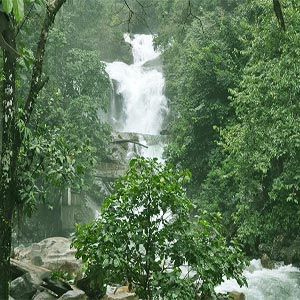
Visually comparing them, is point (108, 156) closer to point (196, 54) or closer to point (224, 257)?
point (196, 54)

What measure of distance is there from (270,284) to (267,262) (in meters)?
Result: 1.74

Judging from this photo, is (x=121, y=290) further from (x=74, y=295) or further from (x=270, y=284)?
(x=270, y=284)

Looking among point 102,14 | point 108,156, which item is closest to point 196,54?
point 108,156

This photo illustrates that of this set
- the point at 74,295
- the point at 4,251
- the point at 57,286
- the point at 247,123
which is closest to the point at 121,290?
the point at 57,286

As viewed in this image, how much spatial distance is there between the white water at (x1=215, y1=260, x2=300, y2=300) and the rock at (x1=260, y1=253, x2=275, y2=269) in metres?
0.15

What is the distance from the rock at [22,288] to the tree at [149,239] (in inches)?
95.6

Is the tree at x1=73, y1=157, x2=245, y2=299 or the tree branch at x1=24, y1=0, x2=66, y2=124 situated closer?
the tree branch at x1=24, y1=0, x2=66, y2=124

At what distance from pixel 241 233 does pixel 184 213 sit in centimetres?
791

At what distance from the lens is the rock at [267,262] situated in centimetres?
1218

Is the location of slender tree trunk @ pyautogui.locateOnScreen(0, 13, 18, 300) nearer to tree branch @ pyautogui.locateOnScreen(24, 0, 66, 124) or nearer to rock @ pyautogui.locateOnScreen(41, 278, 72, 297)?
tree branch @ pyautogui.locateOnScreen(24, 0, 66, 124)

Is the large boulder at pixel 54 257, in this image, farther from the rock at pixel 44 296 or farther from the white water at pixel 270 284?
the white water at pixel 270 284

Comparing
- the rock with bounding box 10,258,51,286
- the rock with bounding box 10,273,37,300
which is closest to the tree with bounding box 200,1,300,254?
the rock with bounding box 10,258,51,286

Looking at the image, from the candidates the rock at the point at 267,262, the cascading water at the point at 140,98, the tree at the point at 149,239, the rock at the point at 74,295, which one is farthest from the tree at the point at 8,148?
the cascading water at the point at 140,98

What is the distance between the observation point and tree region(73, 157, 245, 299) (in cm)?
407
